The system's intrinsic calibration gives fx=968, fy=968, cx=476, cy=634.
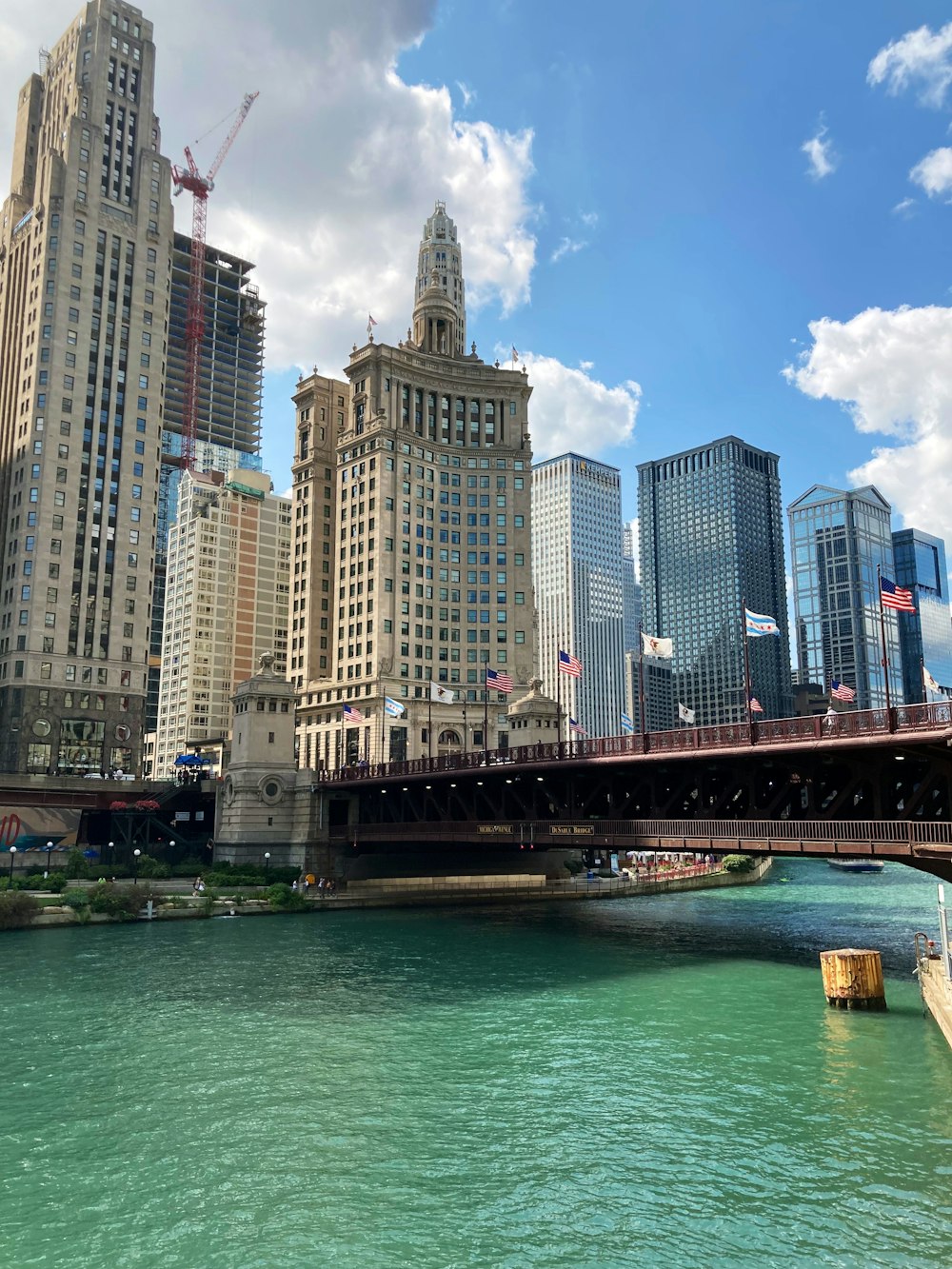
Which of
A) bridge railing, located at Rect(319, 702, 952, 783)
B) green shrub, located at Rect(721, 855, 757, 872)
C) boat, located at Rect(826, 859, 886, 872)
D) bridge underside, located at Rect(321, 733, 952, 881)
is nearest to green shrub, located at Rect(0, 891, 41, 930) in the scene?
bridge underside, located at Rect(321, 733, 952, 881)

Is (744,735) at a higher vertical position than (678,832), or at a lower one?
higher

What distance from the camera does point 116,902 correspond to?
77062 millimetres

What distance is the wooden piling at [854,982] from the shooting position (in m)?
43.1

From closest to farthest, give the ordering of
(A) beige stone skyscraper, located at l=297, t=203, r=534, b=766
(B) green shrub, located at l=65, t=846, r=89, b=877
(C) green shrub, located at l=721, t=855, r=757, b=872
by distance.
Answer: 1. (B) green shrub, located at l=65, t=846, r=89, b=877
2. (C) green shrub, located at l=721, t=855, r=757, b=872
3. (A) beige stone skyscraper, located at l=297, t=203, r=534, b=766

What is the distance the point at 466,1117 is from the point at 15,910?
174 ft

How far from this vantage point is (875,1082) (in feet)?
107

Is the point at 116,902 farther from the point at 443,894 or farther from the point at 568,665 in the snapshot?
the point at 568,665

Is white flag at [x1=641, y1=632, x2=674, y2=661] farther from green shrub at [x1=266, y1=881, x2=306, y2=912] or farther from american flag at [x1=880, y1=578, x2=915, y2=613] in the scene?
green shrub at [x1=266, y1=881, x2=306, y2=912]

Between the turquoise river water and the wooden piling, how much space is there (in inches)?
33.4

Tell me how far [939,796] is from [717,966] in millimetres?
15911

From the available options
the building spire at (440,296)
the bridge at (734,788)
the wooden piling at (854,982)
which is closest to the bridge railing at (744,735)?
the bridge at (734,788)

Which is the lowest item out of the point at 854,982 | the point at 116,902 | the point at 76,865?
the point at 854,982

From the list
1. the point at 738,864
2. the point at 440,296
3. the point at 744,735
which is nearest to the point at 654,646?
the point at 744,735

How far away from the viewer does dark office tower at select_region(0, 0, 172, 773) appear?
12781cm
